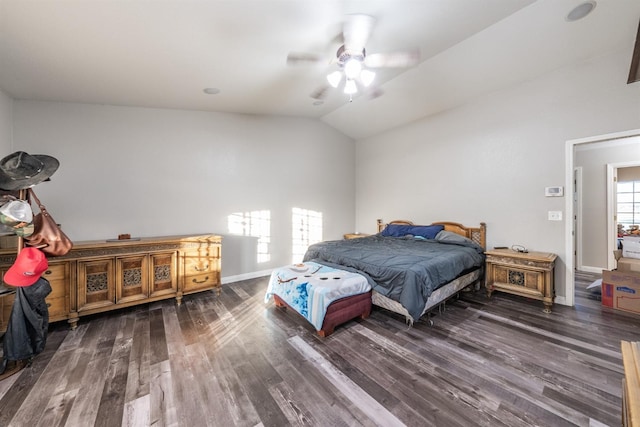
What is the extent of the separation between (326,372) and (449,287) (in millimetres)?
1914

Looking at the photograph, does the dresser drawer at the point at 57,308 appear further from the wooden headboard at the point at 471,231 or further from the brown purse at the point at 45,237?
the wooden headboard at the point at 471,231

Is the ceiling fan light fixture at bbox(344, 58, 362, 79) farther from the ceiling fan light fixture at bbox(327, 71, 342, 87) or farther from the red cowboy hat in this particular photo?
the red cowboy hat

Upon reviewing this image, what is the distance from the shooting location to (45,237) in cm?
206

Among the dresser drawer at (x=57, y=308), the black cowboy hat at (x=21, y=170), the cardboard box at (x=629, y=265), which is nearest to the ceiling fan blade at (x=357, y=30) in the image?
the black cowboy hat at (x=21, y=170)

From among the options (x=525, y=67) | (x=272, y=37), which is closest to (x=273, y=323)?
(x=272, y=37)

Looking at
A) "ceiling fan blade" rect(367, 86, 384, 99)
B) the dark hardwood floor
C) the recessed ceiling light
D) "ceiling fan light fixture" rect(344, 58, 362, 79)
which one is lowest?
the dark hardwood floor

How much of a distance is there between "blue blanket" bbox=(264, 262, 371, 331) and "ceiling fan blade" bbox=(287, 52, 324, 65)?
2.25m

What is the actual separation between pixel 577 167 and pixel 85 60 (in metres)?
7.62

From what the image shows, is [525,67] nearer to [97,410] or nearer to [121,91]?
[121,91]

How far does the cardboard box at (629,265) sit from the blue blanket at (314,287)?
127 inches

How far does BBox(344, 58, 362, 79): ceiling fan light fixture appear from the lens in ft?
7.89

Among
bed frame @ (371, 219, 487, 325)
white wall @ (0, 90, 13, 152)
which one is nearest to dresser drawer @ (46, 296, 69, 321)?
white wall @ (0, 90, 13, 152)

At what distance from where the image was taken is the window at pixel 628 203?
16.1 ft

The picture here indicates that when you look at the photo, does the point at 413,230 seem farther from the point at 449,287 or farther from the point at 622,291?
the point at 622,291
